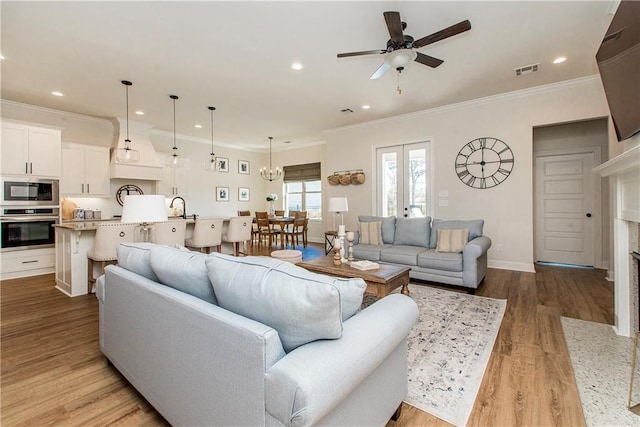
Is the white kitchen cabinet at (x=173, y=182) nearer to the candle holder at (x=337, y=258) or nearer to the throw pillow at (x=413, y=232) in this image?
the candle holder at (x=337, y=258)

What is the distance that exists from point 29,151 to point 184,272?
5021mm

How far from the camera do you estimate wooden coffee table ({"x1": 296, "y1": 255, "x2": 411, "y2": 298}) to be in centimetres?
269

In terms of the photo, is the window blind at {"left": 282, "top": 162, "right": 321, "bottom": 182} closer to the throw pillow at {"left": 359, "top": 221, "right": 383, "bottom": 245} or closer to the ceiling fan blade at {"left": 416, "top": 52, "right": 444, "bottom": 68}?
the throw pillow at {"left": 359, "top": 221, "right": 383, "bottom": 245}

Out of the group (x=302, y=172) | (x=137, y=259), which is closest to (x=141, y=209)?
(x=137, y=259)

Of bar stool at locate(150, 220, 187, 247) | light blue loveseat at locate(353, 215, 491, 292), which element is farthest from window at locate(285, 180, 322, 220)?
bar stool at locate(150, 220, 187, 247)

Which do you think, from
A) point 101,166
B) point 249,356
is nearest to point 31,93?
point 101,166

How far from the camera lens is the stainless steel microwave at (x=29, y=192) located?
4242 mm

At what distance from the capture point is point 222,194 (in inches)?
313

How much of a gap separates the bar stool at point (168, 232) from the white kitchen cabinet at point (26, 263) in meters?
2.26

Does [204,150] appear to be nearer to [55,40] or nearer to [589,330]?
[55,40]

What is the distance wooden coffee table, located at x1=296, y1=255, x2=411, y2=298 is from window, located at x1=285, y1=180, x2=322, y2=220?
497 centimetres

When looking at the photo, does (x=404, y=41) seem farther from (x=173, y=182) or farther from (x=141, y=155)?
(x=173, y=182)

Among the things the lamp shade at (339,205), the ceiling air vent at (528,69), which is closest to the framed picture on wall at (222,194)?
the lamp shade at (339,205)

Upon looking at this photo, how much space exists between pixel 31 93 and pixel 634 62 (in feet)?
23.1
